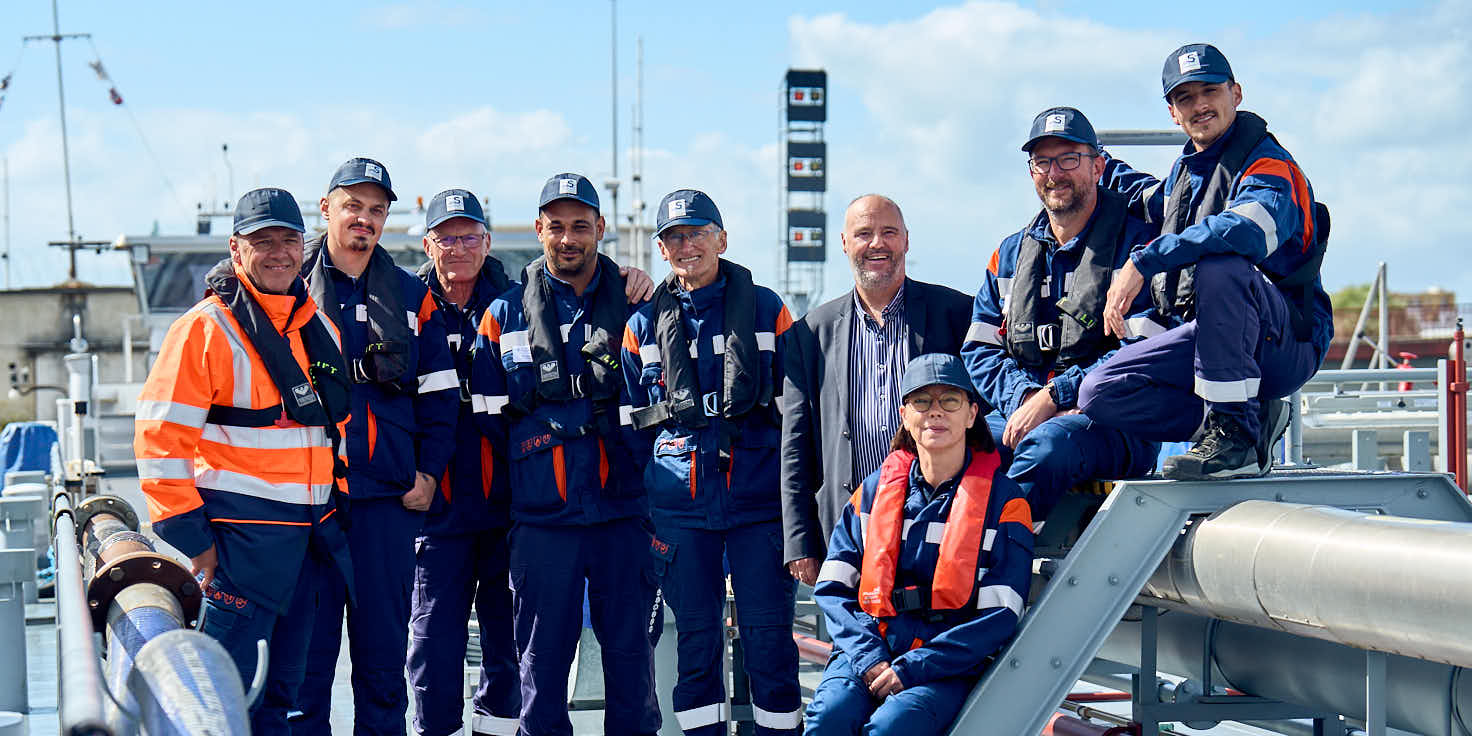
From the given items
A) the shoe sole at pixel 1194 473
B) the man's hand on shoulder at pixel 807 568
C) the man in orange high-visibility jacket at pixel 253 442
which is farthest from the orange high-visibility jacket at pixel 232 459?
the shoe sole at pixel 1194 473

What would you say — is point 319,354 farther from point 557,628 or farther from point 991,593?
point 991,593

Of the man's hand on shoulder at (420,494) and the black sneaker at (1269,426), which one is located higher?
the black sneaker at (1269,426)

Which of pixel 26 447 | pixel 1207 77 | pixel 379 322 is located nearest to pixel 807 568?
pixel 379 322

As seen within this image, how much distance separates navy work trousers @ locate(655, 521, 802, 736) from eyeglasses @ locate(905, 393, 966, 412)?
914 mm

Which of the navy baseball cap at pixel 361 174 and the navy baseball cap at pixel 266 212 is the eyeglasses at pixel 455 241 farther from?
the navy baseball cap at pixel 266 212

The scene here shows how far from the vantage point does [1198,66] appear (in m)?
4.20

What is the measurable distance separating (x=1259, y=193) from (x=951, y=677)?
161 centimetres

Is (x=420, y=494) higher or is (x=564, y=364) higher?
(x=564, y=364)

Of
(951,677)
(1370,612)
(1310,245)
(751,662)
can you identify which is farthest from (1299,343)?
(751,662)

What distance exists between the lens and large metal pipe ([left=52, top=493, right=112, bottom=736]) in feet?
6.03

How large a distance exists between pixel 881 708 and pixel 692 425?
1290 mm

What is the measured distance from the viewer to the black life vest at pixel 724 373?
4891 millimetres

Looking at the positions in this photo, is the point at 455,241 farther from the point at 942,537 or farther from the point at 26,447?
the point at 26,447

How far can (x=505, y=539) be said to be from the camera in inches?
218
